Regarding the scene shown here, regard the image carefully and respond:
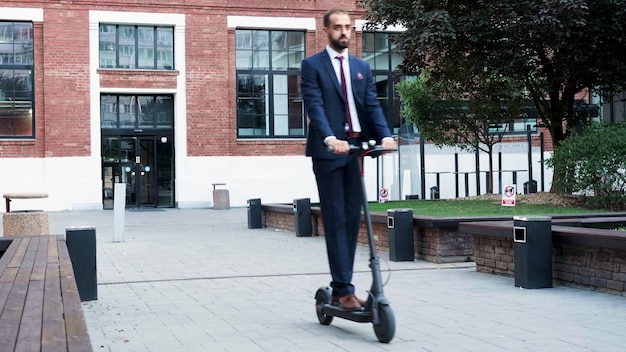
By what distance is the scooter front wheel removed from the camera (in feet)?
17.2

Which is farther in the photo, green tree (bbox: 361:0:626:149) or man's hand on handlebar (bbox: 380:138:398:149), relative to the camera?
green tree (bbox: 361:0:626:149)

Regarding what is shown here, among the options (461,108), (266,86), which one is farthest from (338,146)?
(266,86)

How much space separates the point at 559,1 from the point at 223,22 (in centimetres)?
1696

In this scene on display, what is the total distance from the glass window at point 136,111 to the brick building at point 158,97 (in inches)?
1.3

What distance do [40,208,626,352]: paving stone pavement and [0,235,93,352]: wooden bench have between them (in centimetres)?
52

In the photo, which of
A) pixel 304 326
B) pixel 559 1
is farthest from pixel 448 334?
pixel 559 1

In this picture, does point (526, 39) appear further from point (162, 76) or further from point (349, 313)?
point (162, 76)

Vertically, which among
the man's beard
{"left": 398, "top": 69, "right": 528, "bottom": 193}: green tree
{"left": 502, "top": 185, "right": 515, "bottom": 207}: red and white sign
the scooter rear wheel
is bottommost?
the scooter rear wheel

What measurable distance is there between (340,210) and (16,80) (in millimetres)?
24465

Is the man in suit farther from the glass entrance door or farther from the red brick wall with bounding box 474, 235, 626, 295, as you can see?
the glass entrance door

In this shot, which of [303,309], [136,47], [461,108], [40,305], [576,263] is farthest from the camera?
[136,47]

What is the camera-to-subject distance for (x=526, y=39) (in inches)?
635

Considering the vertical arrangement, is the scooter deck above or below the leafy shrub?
below

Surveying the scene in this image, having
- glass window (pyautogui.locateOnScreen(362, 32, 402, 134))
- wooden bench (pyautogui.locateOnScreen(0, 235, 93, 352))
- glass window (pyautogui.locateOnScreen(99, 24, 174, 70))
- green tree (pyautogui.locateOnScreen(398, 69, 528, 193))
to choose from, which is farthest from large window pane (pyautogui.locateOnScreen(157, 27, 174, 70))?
wooden bench (pyautogui.locateOnScreen(0, 235, 93, 352))
